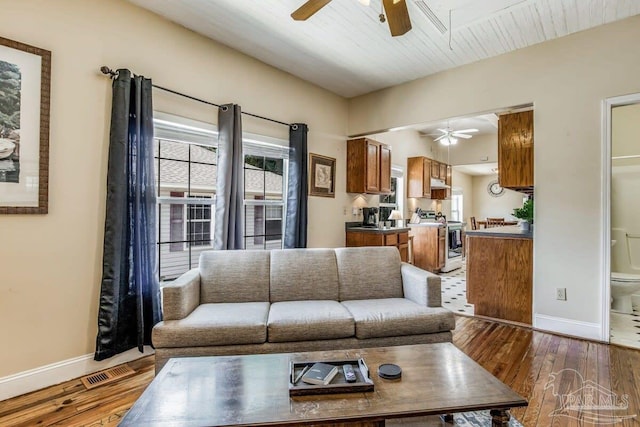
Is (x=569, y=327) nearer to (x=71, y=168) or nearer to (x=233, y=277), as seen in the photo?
(x=233, y=277)

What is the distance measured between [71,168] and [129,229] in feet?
1.90

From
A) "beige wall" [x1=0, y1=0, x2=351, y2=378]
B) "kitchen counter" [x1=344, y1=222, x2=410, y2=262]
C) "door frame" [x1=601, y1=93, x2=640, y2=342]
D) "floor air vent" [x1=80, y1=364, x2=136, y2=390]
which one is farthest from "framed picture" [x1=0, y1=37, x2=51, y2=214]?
"door frame" [x1=601, y1=93, x2=640, y2=342]

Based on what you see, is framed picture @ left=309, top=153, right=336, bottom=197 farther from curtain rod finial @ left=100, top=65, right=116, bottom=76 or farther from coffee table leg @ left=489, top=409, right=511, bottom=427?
coffee table leg @ left=489, top=409, right=511, bottom=427

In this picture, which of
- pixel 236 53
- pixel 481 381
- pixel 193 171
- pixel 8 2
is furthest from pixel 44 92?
pixel 481 381

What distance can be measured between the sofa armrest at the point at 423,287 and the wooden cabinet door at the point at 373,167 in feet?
7.51

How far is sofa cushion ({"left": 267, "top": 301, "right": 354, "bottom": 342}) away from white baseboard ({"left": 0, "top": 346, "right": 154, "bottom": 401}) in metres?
1.32

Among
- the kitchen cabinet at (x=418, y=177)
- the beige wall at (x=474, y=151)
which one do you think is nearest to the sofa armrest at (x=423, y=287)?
the kitchen cabinet at (x=418, y=177)

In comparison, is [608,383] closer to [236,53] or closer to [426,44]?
[426,44]

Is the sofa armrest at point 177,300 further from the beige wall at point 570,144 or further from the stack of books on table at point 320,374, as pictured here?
the beige wall at point 570,144

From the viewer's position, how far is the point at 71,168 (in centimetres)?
230

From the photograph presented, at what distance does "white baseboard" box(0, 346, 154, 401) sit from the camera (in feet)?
6.70

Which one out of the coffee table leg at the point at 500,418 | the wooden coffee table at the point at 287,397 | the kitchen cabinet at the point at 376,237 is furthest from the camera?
the kitchen cabinet at the point at 376,237

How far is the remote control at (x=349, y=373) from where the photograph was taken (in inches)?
52.9

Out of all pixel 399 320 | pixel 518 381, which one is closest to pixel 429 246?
pixel 518 381
